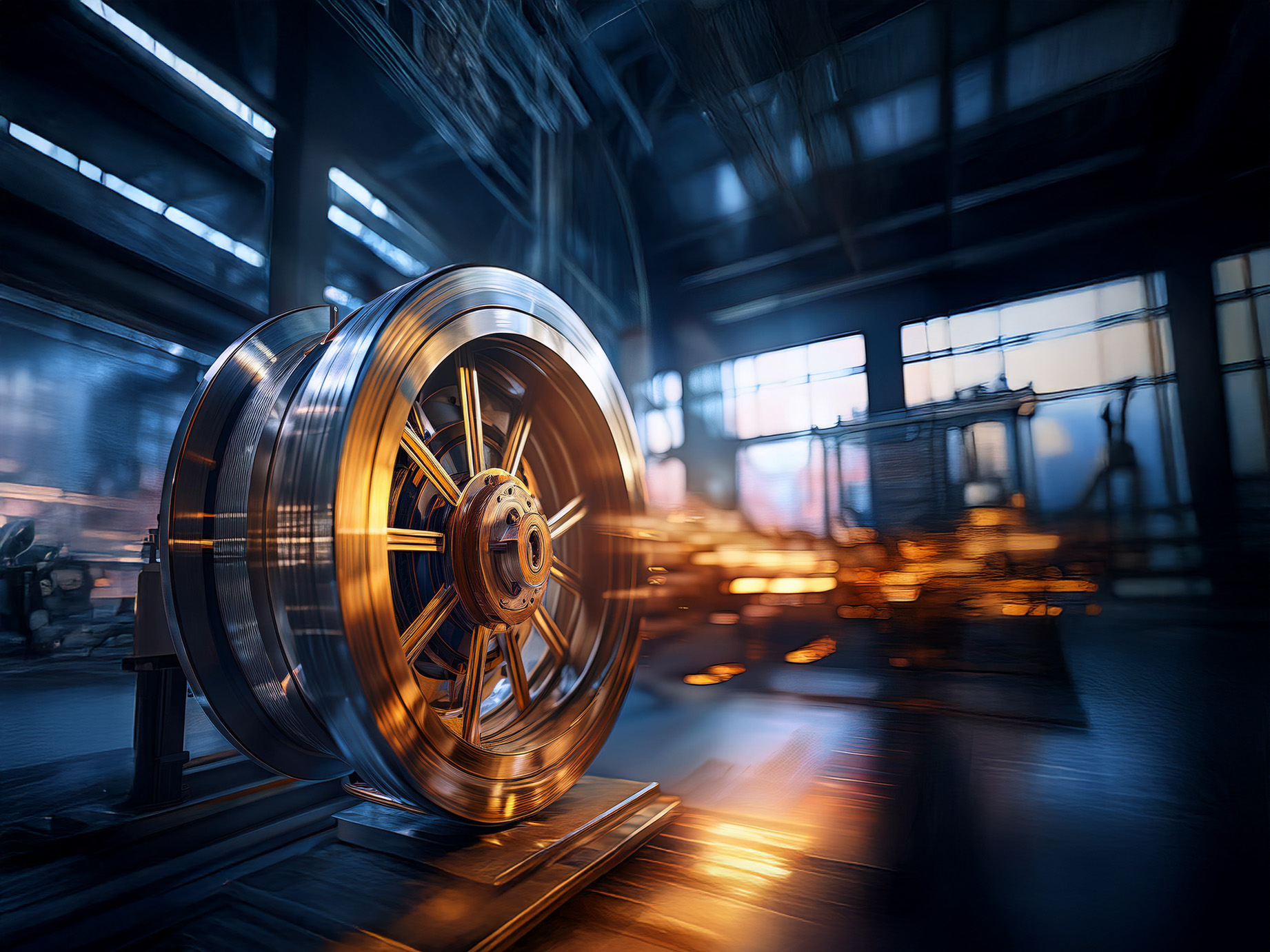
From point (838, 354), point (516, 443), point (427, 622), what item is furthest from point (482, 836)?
point (838, 354)

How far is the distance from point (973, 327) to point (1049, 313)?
0.90 ft

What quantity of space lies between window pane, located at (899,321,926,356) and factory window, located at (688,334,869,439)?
0.17 m

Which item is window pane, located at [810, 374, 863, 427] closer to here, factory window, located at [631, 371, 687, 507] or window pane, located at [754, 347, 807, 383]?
window pane, located at [754, 347, 807, 383]

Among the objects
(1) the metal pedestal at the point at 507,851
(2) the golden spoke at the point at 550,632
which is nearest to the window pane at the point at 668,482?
(2) the golden spoke at the point at 550,632

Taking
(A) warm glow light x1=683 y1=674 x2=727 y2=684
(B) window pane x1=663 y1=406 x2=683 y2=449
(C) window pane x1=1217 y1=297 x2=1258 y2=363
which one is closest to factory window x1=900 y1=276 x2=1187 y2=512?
(C) window pane x1=1217 y1=297 x2=1258 y2=363

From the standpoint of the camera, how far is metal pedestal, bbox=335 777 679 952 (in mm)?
925

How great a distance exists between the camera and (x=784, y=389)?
2824 millimetres

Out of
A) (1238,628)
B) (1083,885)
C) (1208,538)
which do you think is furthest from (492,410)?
(1238,628)

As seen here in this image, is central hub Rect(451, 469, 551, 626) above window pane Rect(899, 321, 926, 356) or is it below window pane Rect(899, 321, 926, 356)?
below

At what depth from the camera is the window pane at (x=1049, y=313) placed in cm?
240

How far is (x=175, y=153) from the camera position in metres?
1.36

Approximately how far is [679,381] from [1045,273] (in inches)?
63.1

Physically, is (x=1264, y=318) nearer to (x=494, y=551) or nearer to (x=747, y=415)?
(x=747, y=415)

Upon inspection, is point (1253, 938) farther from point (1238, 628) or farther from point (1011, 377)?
point (1011, 377)
